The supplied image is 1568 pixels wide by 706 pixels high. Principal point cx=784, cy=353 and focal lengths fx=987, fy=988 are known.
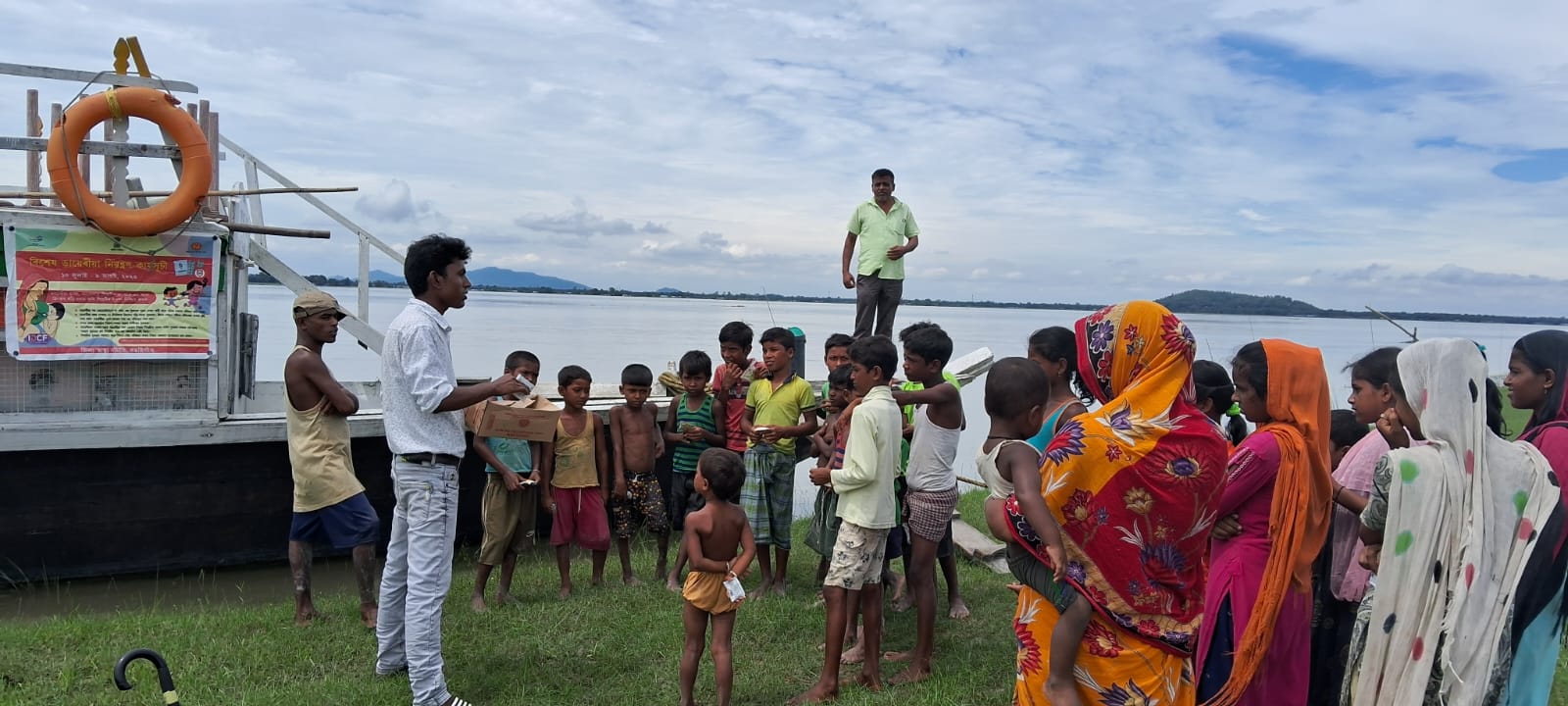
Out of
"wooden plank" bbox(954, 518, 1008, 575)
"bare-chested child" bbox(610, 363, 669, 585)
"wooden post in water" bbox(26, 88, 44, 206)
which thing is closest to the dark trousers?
"wooden plank" bbox(954, 518, 1008, 575)

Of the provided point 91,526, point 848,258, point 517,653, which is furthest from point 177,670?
point 848,258

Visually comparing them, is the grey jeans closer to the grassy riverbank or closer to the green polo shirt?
the grassy riverbank

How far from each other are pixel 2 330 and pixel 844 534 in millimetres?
5643

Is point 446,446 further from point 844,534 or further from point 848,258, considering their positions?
point 848,258

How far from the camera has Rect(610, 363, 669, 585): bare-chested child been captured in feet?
20.4

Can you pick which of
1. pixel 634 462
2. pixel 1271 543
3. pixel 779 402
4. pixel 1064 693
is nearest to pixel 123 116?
pixel 634 462

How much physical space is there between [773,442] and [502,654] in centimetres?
207

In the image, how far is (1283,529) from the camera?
3094mm

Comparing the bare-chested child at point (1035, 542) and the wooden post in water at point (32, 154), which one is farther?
the wooden post in water at point (32, 154)

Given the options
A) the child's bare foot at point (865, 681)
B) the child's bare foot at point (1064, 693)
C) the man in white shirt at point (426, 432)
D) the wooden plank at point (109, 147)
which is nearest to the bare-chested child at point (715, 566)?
the child's bare foot at point (865, 681)

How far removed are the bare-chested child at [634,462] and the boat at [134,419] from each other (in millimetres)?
2262

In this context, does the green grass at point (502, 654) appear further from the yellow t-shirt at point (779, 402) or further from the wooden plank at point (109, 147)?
the wooden plank at point (109, 147)

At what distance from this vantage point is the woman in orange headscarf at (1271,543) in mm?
3098

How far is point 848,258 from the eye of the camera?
28.0 feet
